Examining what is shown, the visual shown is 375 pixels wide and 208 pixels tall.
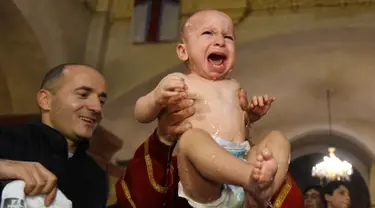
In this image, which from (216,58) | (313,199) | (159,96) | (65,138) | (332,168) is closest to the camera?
(159,96)

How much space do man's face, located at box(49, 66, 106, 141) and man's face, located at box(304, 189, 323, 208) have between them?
57.3 inches

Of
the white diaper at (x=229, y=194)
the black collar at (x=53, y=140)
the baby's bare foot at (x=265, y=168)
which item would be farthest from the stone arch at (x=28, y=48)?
the baby's bare foot at (x=265, y=168)

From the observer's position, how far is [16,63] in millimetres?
3316

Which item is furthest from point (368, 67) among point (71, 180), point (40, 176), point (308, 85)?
point (40, 176)

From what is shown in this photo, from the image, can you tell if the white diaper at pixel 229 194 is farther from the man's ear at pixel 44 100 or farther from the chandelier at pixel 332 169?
the chandelier at pixel 332 169

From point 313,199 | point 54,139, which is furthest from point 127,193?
point 313,199

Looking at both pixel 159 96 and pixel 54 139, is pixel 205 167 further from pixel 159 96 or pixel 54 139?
pixel 54 139

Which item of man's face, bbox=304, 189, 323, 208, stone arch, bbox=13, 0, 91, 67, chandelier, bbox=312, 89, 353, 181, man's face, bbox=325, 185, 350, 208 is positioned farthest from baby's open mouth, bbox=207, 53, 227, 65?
chandelier, bbox=312, 89, 353, 181

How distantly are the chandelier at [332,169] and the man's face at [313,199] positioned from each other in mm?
740

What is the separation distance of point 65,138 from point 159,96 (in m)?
0.43

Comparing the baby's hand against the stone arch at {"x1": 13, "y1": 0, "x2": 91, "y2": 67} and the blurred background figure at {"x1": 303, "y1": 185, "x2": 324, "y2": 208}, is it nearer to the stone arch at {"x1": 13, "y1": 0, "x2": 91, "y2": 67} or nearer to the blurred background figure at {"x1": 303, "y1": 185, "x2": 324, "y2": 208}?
the blurred background figure at {"x1": 303, "y1": 185, "x2": 324, "y2": 208}

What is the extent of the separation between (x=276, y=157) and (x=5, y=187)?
2.04ft

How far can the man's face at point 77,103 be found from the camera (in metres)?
1.69

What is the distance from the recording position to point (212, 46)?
1.45 meters
